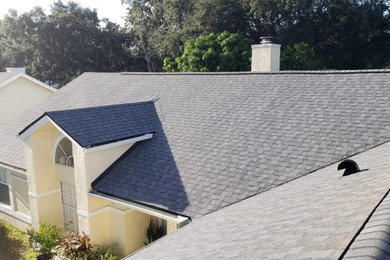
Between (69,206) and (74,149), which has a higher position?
(74,149)

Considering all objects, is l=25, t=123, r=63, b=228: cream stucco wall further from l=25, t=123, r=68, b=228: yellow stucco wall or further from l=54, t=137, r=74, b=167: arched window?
l=54, t=137, r=74, b=167: arched window

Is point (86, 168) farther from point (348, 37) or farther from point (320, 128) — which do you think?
point (348, 37)

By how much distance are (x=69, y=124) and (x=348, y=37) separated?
3561 centimetres

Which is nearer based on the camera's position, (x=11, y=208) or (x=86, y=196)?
(x=86, y=196)

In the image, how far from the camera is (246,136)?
1077 cm

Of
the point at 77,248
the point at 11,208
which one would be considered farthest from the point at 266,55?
the point at 11,208

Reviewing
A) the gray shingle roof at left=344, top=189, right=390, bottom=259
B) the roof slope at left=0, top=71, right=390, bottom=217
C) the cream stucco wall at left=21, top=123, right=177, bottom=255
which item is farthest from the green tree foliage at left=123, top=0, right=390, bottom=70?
the gray shingle roof at left=344, top=189, right=390, bottom=259

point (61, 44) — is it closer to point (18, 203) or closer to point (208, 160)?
point (18, 203)

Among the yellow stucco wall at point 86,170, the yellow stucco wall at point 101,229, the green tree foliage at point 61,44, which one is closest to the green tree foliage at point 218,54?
the yellow stucco wall at point 86,170

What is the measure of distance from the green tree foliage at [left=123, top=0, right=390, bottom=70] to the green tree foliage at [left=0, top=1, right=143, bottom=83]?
17.6 m

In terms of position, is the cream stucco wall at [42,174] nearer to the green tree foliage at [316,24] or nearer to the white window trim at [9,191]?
the white window trim at [9,191]

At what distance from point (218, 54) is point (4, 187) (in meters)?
20.4

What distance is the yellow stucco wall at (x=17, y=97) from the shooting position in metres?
23.2

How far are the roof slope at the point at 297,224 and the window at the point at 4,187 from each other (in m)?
11.7
